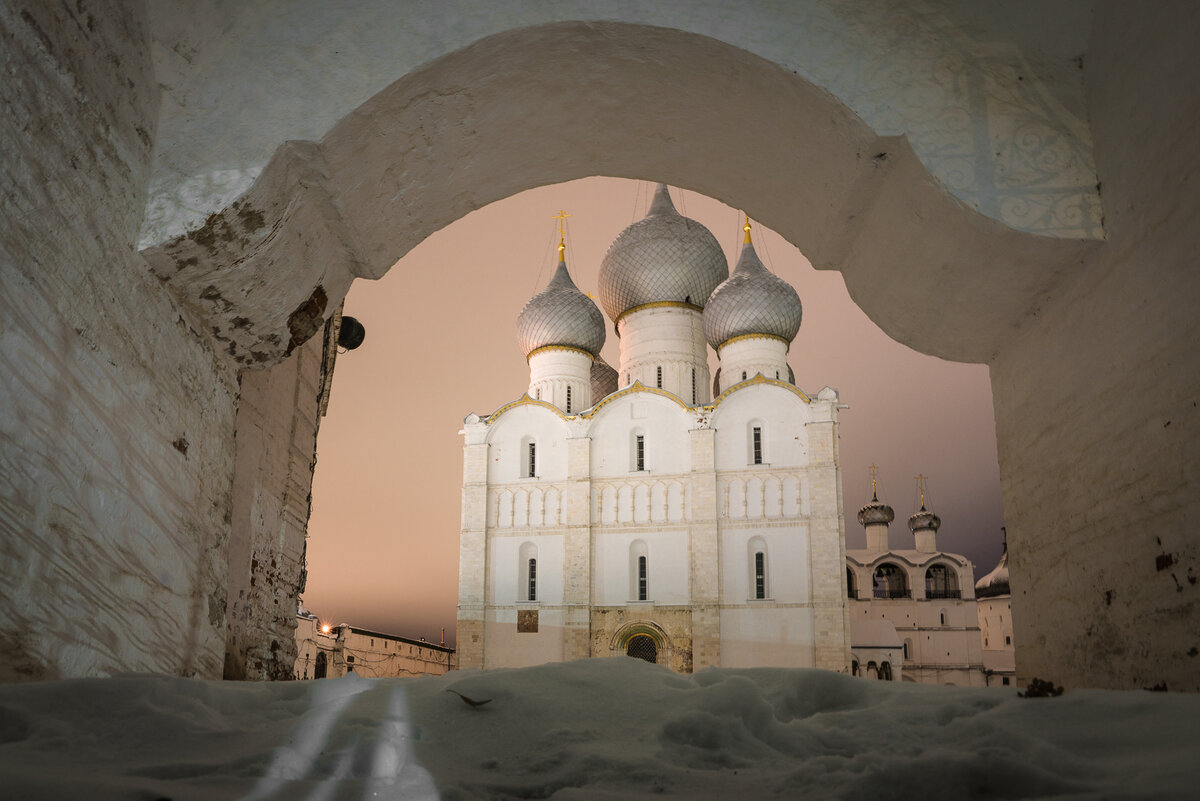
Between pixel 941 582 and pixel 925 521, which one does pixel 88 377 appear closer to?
pixel 941 582

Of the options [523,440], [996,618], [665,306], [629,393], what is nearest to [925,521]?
[996,618]

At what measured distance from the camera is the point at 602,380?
33.3m

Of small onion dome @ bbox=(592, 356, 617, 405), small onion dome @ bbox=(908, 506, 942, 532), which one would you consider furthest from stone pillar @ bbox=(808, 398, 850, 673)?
small onion dome @ bbox=(908, 506, 942, 532)

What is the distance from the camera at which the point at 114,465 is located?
120 inches

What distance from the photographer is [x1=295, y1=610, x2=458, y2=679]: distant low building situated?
21.6 meters

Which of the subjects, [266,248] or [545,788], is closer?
[545,788]

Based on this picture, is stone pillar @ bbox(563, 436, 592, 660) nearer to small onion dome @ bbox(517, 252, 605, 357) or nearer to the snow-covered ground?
small onion dome @ bbox(517, 252, 605, 357)

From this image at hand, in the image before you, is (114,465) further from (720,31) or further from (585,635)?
(585,635)

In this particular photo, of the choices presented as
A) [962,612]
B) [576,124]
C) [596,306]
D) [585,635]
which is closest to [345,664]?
[585,635]

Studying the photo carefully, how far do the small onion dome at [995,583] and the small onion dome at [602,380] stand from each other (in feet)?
83.5

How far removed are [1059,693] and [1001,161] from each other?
6.27 ft

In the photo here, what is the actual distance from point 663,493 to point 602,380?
7.58 metres

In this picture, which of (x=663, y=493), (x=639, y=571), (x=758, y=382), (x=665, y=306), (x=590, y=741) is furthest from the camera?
(x=665, y=306)

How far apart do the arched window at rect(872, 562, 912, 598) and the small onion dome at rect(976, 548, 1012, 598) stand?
330 inches
